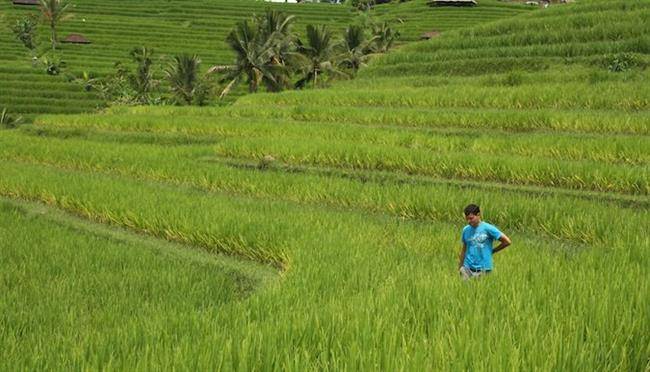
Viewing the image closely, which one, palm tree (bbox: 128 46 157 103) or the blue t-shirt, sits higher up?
the blue t-shirt

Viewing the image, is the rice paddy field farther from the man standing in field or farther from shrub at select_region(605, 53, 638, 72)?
the man standing in field

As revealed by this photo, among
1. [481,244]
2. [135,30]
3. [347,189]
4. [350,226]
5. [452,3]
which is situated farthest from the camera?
[452,3]

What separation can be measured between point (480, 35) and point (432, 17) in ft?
111

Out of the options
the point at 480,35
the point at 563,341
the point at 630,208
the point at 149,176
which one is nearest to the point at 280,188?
the point at 149,176

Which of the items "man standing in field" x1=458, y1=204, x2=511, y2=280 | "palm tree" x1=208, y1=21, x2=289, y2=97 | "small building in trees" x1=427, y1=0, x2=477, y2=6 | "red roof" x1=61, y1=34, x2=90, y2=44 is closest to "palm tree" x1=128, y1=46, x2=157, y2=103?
"palm tree" x1=208, y1=21, x2=289, y2=97

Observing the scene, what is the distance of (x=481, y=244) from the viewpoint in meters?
5.05

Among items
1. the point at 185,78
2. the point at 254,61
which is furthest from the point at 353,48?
the point at 185,78

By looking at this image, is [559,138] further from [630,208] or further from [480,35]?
[480,35]

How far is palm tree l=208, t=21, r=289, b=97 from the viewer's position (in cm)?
2417

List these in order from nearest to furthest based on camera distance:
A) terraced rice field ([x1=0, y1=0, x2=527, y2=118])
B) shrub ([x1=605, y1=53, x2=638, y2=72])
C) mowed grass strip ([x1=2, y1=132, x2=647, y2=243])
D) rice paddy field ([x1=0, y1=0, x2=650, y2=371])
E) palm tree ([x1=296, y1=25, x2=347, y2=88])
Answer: rice paddy field ([x1=0, y1=0, x2=650, y2=371]) → mowed grass strip ([x1=2, y1=132, x2=647, y2=243]) → shrub ([x1=605, y1=53, x2=638, y2=72]) → palm tree ([x1=296, y1=25, x2=347, y2=88]) → terraced rice field ([x1=0, y1=0, x2=527, y2=118])

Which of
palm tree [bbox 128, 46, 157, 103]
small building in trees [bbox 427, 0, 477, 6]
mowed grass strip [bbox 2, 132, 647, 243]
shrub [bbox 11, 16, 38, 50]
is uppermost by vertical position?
small building in trees [bbox 427, 0, 477, 6]

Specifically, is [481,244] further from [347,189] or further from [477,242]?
[347,189]

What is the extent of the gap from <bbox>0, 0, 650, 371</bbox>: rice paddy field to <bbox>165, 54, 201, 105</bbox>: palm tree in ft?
32.3

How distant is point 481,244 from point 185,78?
24311 mm
